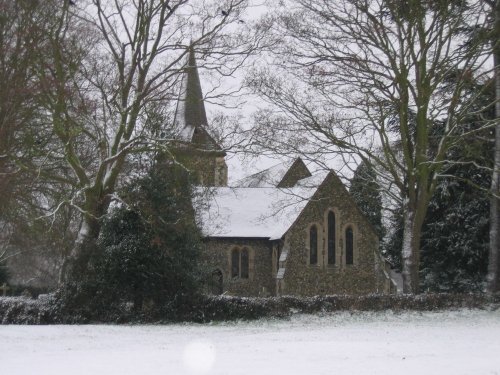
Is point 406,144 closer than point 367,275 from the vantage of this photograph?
Yes

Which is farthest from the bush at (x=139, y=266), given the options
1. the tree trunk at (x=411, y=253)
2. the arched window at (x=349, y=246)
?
the arched window at (x=349, y=246)

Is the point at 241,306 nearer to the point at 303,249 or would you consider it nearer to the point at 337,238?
the point at 303,249

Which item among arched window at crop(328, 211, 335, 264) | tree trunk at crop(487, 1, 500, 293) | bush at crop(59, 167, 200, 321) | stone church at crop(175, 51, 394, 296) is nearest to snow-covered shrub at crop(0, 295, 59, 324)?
bush at crop(59, 167, 200, 321)

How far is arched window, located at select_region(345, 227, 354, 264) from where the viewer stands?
123 ft

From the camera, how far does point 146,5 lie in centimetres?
2250

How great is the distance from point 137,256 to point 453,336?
1064 centimetres

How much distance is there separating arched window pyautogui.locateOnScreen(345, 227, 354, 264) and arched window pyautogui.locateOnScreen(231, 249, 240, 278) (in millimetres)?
6339

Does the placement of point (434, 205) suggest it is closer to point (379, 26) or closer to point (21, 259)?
point (379, 26)

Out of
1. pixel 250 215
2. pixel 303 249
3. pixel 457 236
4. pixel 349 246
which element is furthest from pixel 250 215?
pixel 457 236

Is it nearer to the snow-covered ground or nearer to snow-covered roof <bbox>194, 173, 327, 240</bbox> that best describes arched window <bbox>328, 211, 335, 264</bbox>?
snow-covered roof <bbox>194, 173, 327, 240</bbox>

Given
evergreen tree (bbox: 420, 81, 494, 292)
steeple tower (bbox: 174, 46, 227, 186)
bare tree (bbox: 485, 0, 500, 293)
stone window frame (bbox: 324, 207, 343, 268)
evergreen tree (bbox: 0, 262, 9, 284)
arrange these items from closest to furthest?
bare tree (bbox: 485, 0, 500, 293) → steeple tower (bbox: 174, 46, 227, 186) → evergreen tree (bbox: 420, 81, 494, 292) → stone window frame (bbox: 324, 207, 343, 268) → evergreen tree (bbox: 0, 262, 9, 284)

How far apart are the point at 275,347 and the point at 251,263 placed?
2480cm

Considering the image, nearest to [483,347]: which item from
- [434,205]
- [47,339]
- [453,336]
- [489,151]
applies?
[453,336]

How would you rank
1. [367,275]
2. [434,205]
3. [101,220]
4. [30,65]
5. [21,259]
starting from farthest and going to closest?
[21,259] → [367,275] → [434,205] → [101,220] → [30,65]
